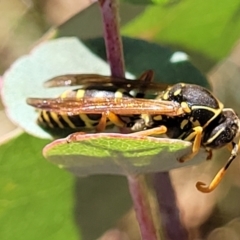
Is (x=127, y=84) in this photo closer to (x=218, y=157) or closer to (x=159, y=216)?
(x=159, y=216)

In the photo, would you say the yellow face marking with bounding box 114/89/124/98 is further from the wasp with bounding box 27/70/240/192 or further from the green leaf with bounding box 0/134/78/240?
the green leaf with bounding box 0/134/78/240

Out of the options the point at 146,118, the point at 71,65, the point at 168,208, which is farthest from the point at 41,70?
the point at 168,208

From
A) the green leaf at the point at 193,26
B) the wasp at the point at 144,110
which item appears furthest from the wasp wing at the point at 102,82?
the green leaf at the point at 193,26

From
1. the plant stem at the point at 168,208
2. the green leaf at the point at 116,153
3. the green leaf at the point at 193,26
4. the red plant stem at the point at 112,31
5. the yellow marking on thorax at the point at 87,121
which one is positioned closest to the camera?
the green leaf at the point at 116,153

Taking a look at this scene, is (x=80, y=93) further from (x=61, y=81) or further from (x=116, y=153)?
(x=116, y=153)

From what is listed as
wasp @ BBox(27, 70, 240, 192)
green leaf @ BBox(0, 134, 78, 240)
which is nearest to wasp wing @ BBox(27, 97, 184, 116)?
wasp @ BBox(27, 70, 240, 192)

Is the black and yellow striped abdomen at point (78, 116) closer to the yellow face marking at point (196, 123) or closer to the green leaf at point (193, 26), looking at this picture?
the yellow face marking at point (196, 123)

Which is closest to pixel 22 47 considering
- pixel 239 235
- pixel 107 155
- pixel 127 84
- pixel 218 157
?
pixel 218 157
